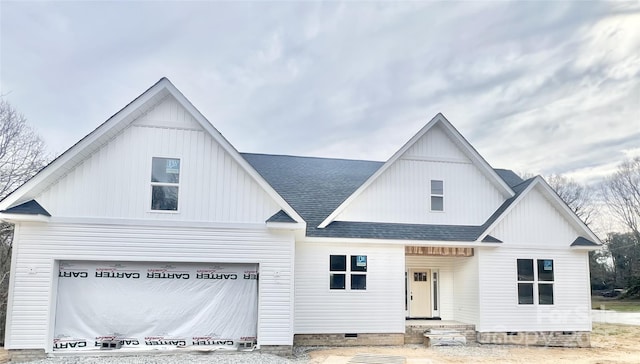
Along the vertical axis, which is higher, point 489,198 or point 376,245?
point 489,198

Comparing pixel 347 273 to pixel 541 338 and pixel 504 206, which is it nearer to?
pixel 504 206

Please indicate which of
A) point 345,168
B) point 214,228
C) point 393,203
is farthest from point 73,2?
point 393,203

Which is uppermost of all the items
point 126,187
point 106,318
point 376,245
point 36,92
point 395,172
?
point 36,92

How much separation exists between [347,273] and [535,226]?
6607 millimetres

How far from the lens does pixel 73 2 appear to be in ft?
52.6

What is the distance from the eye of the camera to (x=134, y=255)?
1157 cm

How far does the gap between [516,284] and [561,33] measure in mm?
9173

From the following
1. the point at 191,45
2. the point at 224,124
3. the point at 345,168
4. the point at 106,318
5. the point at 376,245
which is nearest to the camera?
the point at 106,318

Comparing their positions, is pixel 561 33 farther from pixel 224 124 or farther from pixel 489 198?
pixel 224 124

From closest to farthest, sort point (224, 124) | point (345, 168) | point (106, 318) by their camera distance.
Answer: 1. point (106, 318)
2. point (345, 168)
3. point (224, 124)

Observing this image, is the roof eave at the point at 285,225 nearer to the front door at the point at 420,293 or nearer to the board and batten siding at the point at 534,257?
the board and batten siding at the point at 534,257

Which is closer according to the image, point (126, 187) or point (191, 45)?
point (126, 187)

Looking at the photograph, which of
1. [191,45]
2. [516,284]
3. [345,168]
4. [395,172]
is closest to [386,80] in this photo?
[345,168]

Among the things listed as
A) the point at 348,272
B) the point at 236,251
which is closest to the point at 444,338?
the point at 348,272
